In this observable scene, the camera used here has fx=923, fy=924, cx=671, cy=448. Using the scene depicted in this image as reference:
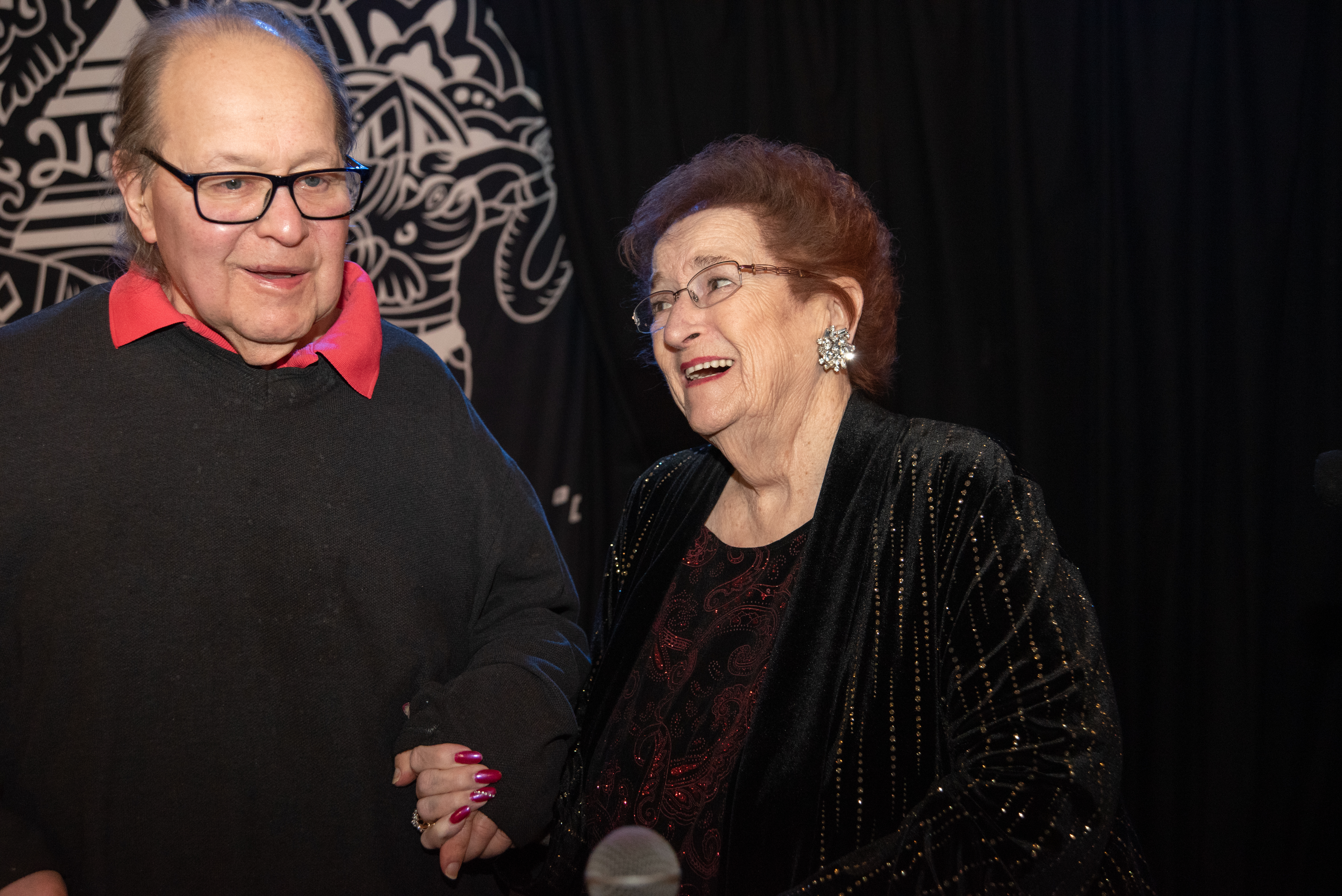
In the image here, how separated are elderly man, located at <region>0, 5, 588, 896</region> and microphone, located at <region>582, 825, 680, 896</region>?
75cm

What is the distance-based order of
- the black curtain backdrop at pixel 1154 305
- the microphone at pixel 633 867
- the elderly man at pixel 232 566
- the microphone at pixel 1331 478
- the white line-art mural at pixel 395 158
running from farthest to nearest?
the white line-art mural at pixel 395 158 → the black curtain backdrop at pixel 1154 305 → the elderly man at pixel 232 566 → the microphone at pixel 1331 478 → the microphone at pixel 633 867

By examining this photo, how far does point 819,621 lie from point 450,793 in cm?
64

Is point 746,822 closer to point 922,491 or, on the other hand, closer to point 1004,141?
point 922,491

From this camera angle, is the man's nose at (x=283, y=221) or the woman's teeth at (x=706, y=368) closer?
the man's nose at (x=283, y=221)

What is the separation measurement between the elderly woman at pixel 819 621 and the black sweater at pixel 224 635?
0.85 ft

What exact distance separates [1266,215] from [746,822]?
2230mm

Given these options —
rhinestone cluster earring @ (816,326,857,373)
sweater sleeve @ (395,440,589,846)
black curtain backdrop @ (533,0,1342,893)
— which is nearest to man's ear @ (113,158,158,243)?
sweater sleeve @ (395,440,589,846)

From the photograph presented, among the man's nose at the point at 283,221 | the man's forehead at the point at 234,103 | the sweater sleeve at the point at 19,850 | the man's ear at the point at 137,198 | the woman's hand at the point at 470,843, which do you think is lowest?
the woman's hand at the point at 470,843

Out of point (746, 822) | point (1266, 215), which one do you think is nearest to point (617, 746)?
point (746, 822)

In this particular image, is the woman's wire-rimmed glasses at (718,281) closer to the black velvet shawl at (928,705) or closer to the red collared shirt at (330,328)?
the black velvet shawl at (928,705)

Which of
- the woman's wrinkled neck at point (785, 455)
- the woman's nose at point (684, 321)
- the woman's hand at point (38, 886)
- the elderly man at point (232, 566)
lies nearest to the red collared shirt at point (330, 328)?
the elderly man at point (232, 566)

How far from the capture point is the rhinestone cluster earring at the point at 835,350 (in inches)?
66.2

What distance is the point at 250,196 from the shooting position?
138 centimetres

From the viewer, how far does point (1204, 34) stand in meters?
2.54
